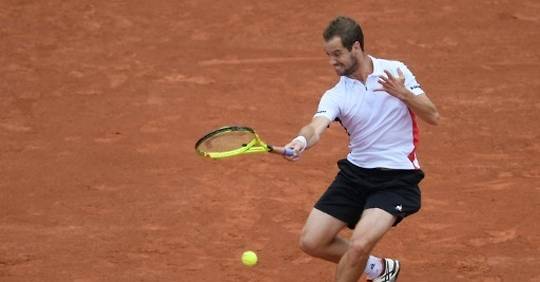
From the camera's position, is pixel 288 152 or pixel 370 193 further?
pixel 370 193

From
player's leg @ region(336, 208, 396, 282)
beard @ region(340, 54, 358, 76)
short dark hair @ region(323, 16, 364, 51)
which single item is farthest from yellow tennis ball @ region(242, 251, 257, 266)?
short dark hair @ region(323, 16, 364, 51)

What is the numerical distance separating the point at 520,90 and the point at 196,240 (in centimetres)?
584

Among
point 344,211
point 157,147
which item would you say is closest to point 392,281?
point 344,211

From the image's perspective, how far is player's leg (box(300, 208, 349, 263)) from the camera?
8383 millimetres

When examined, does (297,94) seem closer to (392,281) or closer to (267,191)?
(267,191)

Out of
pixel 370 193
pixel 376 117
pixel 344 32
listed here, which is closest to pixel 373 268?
pixel 370 193

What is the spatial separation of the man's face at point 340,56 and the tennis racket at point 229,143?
85cm

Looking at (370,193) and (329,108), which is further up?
(329,108)

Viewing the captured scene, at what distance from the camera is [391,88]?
312 inches

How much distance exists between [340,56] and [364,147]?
77 centimetres

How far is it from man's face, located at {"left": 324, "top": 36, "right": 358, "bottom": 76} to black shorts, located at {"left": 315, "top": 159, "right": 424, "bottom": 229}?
2.69 ft

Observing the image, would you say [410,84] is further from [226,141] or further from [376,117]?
[226,141]

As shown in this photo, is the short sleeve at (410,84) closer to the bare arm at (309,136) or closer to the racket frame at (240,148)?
the bare arm at (309,136)

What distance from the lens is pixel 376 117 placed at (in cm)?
816
